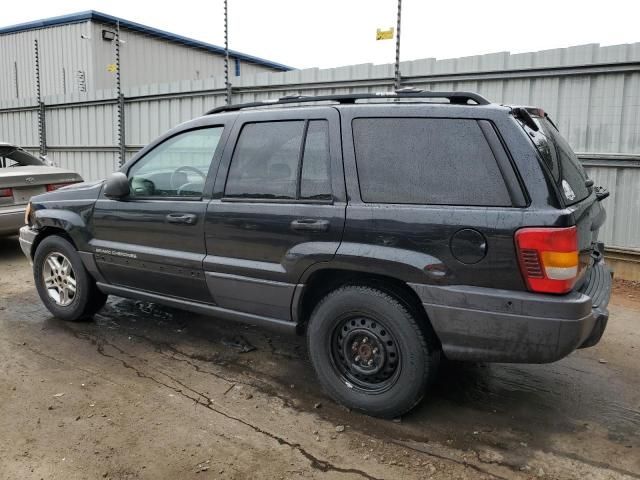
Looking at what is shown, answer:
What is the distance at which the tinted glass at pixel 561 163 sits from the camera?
2.93 metres

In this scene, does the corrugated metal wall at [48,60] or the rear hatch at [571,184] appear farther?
the corrugated metal wall at [48,60]

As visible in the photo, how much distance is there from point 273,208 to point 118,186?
139 centimetres

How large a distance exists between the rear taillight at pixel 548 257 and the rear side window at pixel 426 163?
22 centimetres

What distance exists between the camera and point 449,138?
9.94 ft

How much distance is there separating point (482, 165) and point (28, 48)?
1985 cm

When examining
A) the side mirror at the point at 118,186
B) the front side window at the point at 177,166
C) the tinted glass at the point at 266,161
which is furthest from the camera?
the side mirror at the point at 118,186

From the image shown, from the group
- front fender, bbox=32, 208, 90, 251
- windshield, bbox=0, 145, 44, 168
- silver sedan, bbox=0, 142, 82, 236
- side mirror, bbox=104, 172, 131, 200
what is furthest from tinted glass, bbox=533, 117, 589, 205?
windshield, bbox=0, 145, 44, 168

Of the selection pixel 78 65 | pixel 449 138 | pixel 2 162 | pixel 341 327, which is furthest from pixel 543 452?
pixel 78 65

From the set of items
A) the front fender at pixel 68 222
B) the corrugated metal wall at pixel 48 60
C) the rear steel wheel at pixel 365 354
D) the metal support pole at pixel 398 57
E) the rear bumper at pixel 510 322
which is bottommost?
the rear steel wheel at pixel 365 354

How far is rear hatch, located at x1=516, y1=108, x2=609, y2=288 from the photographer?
2.92m

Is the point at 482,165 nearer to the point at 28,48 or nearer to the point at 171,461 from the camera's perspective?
the point at 171,461

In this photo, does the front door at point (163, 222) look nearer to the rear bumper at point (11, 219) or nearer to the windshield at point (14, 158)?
the rear bumper at point (11, 219)

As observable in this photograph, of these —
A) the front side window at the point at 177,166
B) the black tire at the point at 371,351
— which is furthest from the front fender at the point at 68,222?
the black tire at the point at 371,351

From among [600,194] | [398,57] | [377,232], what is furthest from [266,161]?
[398,57]
